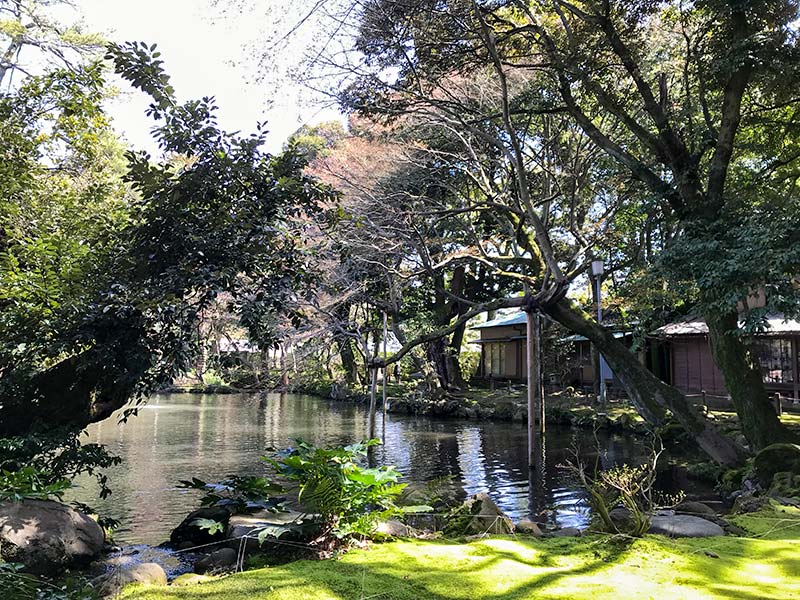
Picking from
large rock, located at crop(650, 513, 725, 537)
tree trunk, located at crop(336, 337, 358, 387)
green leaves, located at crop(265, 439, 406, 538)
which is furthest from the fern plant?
tree trunk, located at crop(336, 337, 358, 387)

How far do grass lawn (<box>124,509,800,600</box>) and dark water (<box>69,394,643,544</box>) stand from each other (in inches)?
179

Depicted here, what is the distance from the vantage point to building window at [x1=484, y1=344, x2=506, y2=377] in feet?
102

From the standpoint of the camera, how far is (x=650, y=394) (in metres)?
10.2

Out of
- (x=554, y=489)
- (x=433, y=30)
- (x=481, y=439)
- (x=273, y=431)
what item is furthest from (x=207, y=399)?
(x=433, y=30)

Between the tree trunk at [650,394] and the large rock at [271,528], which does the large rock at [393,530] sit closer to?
the large rock at [271,528]

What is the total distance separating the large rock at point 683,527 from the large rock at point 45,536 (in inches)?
214

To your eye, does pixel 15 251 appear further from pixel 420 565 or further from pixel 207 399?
pixel 207 399

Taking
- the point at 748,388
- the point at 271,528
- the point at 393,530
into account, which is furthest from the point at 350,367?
the point at 271,528

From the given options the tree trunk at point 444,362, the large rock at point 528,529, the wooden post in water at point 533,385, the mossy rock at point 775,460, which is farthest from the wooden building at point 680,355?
the large rock at point 528,529

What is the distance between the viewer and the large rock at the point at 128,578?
4090mm

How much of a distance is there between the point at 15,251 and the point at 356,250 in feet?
35.7

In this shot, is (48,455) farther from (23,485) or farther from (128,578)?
(128,578)

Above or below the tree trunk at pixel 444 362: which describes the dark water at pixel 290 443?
below

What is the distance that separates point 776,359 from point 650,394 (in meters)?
11.1
